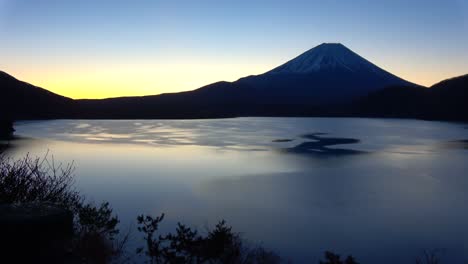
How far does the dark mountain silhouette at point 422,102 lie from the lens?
113 metres

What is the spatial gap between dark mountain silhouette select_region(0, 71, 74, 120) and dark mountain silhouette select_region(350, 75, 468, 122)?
10176 cm

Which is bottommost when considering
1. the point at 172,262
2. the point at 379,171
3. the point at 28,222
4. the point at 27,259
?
the point at 379,171

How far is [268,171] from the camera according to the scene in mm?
25969

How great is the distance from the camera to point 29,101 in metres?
135

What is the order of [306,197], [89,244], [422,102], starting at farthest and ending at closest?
[422,102] → [306,197] → [89,244]

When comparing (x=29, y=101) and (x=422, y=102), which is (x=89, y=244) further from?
(x=29, y=101)

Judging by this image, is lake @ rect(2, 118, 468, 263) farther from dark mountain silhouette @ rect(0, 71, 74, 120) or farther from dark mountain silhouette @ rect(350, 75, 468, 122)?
dark mountain silhouette @ rect(0, 71, 74, 120)

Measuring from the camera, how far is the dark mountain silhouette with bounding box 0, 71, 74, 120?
126938 mm

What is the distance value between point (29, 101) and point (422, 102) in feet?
401

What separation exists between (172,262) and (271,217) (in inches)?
355

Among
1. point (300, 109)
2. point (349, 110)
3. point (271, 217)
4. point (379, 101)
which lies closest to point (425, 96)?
point (379, 101)

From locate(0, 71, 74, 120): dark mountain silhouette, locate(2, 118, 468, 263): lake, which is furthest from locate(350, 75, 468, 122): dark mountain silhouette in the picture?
locate(0, 71, 74, 120): dark mountain silhouette

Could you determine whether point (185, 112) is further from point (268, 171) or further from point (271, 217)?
point (271, 217)

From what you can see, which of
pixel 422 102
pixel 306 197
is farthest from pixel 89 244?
pixel 422 102
